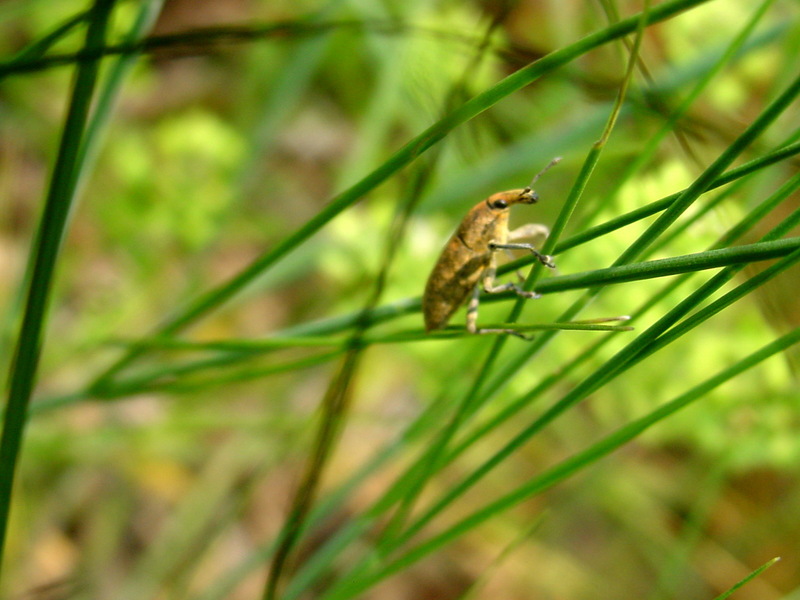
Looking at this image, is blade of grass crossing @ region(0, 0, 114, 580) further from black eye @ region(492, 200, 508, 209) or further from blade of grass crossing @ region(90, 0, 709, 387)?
black eye @ region(492, 200, 508, 209)

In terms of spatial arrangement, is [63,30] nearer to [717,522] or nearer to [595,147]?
[595,147]

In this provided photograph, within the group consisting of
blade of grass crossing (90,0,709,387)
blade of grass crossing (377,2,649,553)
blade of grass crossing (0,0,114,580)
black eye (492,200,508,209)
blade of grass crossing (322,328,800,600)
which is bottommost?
blade of grass crossing (322,328,800,600)

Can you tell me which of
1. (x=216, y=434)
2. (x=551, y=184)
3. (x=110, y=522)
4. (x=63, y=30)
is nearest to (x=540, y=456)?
(x=551, y=184)

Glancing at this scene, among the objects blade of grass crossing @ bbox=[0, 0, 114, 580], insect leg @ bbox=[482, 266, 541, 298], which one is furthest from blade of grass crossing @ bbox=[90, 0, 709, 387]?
insect leg @ bbox=[482, 266, 541, 298]

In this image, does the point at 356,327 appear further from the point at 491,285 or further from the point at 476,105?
the point at 476,105

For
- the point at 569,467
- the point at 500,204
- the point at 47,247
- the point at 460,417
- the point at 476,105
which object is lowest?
the point at 569,467

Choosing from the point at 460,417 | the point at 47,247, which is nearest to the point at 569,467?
the point at 460,417
